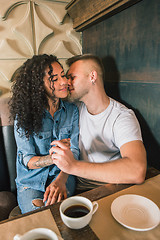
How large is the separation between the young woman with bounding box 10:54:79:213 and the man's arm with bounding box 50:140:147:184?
0.34 metres

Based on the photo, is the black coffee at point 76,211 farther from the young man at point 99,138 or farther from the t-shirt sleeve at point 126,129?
the t-shirt sleeve at point 126,129

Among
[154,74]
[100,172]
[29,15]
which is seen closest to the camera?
[100,172]

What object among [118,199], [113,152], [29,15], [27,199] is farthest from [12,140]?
Answer: [29,15]

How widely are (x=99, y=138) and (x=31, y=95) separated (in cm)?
68

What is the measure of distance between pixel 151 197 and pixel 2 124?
4.64 ft

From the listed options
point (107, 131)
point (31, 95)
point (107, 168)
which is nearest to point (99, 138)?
point (107, 131)

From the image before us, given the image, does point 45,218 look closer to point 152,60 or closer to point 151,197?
point 151,197

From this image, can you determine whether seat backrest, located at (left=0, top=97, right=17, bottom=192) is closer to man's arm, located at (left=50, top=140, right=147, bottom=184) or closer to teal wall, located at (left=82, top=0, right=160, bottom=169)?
man's arm, located at (left=50, top=140, right=147, bottom=184)

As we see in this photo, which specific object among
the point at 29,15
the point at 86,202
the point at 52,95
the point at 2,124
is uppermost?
the point at 29,15

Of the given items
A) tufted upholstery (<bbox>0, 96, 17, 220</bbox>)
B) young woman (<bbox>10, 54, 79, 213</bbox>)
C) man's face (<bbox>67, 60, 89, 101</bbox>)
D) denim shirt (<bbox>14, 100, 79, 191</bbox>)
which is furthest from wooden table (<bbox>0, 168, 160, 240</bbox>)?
tufted upholstery (<bbox>0, 96, 17, 220</bbox>)

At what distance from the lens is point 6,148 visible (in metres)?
1.59

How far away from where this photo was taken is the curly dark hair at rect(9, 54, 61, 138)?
4.19 ft

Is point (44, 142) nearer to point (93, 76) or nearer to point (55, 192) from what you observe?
point (55, 192)

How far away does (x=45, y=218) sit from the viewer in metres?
0.65
